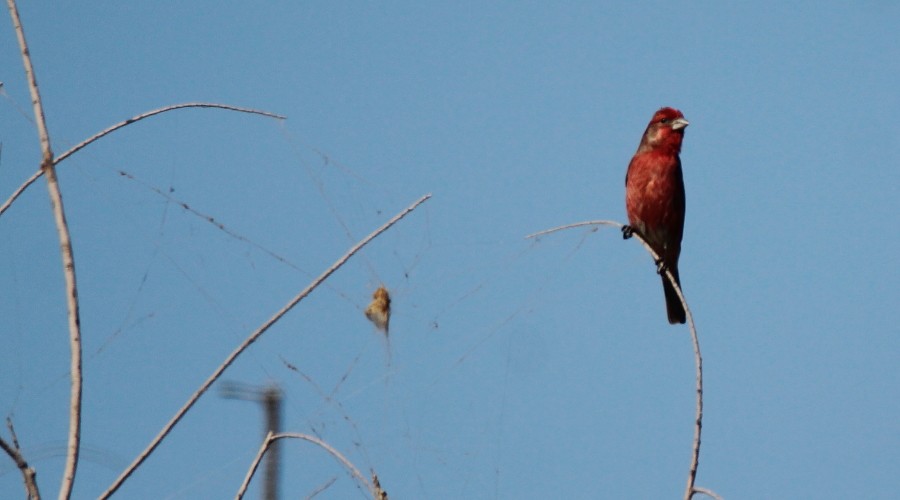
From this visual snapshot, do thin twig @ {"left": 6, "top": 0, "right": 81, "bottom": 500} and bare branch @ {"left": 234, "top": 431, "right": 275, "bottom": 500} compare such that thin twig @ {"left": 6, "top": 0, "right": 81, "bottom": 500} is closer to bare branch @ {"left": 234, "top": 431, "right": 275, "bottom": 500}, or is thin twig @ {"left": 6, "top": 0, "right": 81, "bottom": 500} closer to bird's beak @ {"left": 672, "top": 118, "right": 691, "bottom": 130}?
bare branch @ {"left": 234, "top": 431, "right": 275, "bottom": 500}

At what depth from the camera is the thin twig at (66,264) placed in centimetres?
241

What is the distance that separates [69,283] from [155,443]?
0.39 meters

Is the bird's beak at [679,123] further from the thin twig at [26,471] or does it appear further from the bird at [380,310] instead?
the thin twig at [26,471]

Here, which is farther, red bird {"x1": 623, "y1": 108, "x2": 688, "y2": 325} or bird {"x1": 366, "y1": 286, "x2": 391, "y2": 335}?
red bird {"x1": 623, "y1": 108, "x2": 688, "y2": 325}

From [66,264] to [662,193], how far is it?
543 cm

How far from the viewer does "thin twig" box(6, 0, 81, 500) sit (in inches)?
94.7

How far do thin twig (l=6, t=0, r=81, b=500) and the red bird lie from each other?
5.03 m

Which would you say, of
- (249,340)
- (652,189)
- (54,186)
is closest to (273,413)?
(249,340)

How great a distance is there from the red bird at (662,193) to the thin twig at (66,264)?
503 cm

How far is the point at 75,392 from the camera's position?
2.47 meters

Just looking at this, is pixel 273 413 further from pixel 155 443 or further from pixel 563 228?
pixel 563 228

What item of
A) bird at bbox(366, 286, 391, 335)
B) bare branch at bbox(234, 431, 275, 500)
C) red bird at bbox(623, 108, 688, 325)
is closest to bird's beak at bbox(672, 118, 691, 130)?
red bird at bbox(623, 108, 688, 325)

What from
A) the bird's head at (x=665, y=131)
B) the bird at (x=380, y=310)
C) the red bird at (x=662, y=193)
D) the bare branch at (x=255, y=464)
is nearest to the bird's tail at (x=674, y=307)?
the red bird at (x=662, y=193)

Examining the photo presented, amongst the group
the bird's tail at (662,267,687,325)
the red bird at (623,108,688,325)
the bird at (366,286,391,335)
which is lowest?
the bird at (366,286,391,335)
